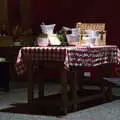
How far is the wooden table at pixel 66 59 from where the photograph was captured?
19.4ft

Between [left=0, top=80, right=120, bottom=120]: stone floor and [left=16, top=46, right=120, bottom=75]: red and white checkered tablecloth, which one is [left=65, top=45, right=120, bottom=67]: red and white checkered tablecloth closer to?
[left=16, top=46, right=120, bottom=75]: red and white checkered tablecloth

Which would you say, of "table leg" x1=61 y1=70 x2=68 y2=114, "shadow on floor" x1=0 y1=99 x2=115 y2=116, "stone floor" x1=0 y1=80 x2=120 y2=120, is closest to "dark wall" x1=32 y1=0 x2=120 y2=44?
"stone floor" x1=0 y1=80 x2=120 y2=120

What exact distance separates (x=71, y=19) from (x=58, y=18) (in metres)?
0.34

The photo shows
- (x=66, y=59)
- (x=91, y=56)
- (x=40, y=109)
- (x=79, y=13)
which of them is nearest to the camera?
(x=66, y=59)

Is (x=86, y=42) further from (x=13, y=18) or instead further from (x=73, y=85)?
(x=13, y=18)

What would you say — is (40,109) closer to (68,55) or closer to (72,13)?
(68,55)

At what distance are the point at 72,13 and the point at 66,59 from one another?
15.0ft

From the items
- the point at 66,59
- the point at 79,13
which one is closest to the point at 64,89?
the point at 66,59

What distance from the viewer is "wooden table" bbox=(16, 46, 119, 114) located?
233 inches

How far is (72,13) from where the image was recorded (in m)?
10.2

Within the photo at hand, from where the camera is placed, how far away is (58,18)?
10.3 metres

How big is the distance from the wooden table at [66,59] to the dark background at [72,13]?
10.8 feet

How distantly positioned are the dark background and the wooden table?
3298mm

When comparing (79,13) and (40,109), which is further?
(79,13)
